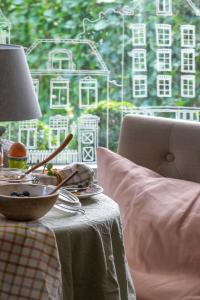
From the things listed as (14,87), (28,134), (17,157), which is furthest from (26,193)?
(28,134)

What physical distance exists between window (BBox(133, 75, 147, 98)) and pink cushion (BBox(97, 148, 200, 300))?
1.77ft

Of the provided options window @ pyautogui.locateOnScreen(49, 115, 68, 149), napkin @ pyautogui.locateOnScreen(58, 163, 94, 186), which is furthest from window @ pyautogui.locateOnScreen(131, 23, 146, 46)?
napkin @ pyautogui.locateOnScreen(58, 163, 94, 186)

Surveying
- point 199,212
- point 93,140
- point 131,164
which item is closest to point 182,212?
point 199,212

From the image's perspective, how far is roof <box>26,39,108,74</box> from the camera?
2787 mm

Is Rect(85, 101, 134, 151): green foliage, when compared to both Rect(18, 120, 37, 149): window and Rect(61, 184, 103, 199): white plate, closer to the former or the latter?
Rect(18, 120, 37, 149): window

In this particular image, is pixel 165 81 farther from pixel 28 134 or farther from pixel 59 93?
pixel 28 134

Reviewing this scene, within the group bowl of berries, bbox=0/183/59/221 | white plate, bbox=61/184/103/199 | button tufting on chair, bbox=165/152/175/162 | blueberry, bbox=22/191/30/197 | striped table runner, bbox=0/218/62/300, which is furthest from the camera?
A: button tufting on chair, bbox=165/152/175/162

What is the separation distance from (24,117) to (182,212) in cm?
60

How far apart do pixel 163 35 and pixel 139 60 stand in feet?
0.47

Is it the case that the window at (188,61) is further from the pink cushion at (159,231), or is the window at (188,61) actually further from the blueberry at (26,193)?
the blueberry at (26,193)

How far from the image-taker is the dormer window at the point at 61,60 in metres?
2.81

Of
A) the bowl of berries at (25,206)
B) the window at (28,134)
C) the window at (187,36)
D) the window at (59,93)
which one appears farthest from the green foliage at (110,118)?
the bowl of berries at (25,206)

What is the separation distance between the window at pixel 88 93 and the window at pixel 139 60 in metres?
0.18

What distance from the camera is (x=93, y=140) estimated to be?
2895mm
